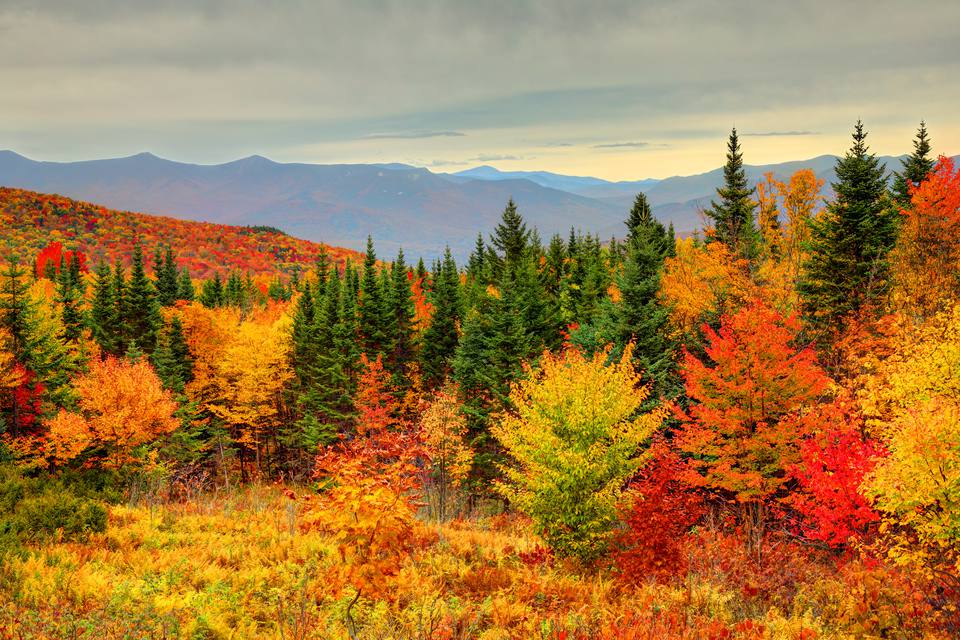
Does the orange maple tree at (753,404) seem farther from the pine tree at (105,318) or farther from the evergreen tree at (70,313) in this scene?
the pine tree at (105,318)

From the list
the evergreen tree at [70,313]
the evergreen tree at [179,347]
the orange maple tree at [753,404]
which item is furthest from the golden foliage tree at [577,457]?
the evergreen tree at [70,313]

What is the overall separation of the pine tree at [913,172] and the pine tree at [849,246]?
5865 millimetres

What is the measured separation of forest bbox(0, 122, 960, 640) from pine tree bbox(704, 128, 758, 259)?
0.92 feet

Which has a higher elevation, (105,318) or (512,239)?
(512,239)

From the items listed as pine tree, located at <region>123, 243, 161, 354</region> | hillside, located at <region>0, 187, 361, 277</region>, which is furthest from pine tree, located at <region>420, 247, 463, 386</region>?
hillside, located at <region>0, 187, 361, 277</region>

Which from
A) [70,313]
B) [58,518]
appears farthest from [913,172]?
[70,313]

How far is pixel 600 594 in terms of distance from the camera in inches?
505

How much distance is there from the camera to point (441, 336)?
164 feet

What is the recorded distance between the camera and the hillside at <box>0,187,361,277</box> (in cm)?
14712

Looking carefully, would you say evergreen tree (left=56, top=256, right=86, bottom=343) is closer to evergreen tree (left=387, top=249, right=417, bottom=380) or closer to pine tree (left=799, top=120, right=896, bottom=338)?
evergreen tree (left=387, top=249, right=417, bottom=380)

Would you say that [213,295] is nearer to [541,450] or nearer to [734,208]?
[734,208]

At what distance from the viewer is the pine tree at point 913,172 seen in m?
38.4

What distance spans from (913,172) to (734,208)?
11837mm

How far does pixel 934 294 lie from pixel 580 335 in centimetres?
1873
